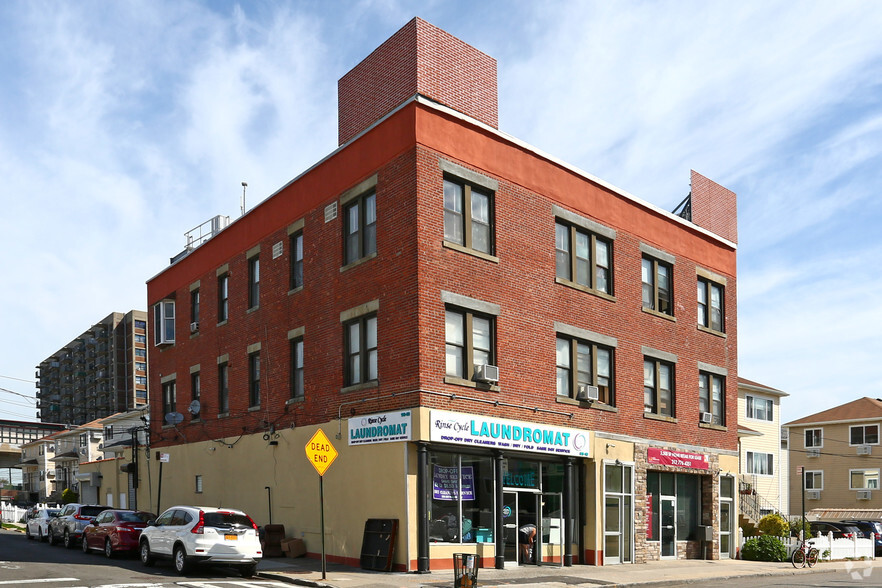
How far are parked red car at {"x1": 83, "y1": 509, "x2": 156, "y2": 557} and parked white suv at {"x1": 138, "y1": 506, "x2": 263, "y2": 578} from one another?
3.85m

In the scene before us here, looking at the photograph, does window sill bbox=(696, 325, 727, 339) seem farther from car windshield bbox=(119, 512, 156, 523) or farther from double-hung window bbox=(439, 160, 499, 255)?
car windshield bbox=(119, 512, 156, 523)

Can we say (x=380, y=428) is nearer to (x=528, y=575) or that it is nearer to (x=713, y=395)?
(x=528, y=575)

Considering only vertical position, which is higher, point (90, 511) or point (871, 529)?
point (90, 511)

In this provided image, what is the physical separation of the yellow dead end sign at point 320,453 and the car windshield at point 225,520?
2.84 metres

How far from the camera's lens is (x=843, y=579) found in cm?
2644

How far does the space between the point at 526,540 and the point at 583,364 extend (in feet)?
19.1

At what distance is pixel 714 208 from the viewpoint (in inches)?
1417

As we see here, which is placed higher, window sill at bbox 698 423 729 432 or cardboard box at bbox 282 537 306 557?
window sill at bbox 698 423 729 432

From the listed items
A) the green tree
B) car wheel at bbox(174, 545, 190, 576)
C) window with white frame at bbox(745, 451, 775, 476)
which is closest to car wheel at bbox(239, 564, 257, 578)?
car wheel at bbox(174, 545, 190, 576)

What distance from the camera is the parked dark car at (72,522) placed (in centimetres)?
2947

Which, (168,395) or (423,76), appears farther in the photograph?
(168,395)

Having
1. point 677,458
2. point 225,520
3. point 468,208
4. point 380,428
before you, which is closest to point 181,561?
point 225,520

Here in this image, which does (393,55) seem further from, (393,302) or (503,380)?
(503,380)

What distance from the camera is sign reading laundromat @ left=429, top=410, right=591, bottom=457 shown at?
22172mm
